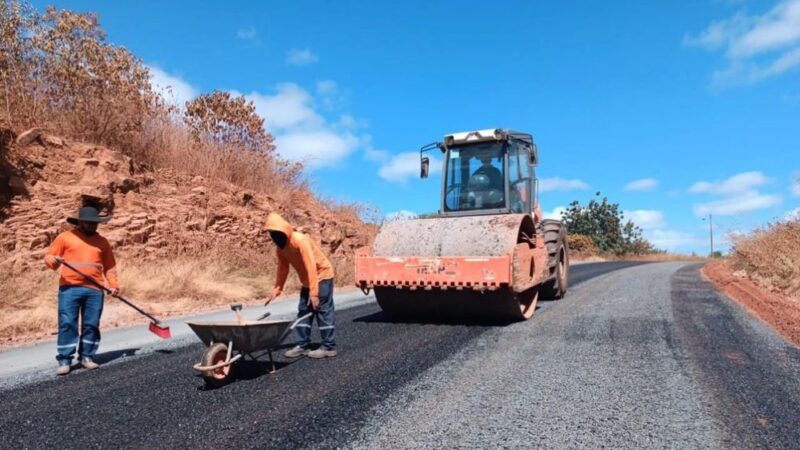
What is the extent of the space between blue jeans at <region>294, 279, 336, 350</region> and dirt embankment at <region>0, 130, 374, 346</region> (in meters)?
4.25

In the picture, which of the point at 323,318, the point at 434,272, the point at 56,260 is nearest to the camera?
the point at 56,260

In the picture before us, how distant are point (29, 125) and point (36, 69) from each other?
4.85 ft

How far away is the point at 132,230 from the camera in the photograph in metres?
12.4

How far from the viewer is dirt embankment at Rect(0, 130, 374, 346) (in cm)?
913

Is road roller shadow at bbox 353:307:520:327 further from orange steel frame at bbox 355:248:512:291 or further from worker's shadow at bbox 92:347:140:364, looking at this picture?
worker's shadow at bbox 92:347:140:364

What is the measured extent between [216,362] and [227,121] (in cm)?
1566

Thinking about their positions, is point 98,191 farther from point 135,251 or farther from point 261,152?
point 261,152

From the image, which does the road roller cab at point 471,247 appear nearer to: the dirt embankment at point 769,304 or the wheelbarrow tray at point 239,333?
the wheelbarrow tray at point 239,333

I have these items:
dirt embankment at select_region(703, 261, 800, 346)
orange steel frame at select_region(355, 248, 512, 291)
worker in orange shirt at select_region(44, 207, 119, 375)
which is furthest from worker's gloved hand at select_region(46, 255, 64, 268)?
dirt embankment at select_region(703, 261, 800, 346)

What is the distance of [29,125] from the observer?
12.9 metres

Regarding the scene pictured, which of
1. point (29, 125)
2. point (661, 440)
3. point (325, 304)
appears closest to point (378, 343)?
point (325, 304)

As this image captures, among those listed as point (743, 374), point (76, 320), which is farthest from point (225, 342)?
point (743, 374)

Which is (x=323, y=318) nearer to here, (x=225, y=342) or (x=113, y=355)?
(x=225, y=342)

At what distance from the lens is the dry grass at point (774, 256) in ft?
37.0
